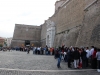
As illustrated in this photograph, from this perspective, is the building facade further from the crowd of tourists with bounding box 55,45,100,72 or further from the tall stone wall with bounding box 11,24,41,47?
the tall stone wall with bounding box 11,24,41,47

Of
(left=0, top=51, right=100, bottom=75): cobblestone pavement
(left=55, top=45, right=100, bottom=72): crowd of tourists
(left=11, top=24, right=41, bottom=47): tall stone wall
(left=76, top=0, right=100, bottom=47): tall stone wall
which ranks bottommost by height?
(left=0, top=51, right=100, bottom=75): cobblestone pavement

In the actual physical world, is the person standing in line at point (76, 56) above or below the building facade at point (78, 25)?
below

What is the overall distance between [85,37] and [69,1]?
17.2m

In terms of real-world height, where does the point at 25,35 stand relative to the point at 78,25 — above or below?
above

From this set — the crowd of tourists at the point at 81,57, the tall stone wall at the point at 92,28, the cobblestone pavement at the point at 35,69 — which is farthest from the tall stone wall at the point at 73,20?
the cobblestone pavement at the point at 35,69

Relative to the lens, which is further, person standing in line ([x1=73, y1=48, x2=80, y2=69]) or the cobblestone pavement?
person standing in line ([x1=73, y1=48, x2=80, y2=69])

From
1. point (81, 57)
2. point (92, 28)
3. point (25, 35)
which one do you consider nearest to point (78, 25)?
point (92, 28)

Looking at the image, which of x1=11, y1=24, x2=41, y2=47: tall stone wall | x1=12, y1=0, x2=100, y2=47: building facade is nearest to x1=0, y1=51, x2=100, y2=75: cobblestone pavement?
x1=12, y1=0, x2=100, y2=47: building facade

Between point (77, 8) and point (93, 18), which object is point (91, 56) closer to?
point (93, 18)

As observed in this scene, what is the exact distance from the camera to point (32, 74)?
891cm

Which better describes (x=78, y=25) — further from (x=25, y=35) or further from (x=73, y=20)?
(x=25, y=35)

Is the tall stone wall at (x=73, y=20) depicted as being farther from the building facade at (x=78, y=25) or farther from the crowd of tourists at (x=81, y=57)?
the crowd of tourists at (x=81, y=57)

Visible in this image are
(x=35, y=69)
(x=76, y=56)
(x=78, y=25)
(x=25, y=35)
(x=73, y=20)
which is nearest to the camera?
(x=35, y=69)

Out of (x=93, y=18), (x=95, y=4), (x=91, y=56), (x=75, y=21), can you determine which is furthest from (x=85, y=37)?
(x=75, y=21)
